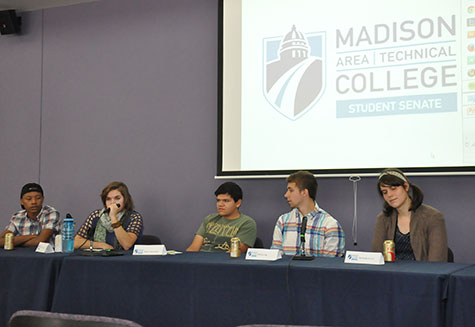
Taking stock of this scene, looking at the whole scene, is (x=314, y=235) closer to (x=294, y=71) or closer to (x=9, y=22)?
(x=294, y=71)

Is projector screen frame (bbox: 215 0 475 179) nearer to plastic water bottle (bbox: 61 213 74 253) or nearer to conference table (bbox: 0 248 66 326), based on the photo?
plastic water bottle (bbox: 61 213 74 253)

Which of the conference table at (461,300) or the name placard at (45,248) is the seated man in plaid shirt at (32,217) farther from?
the conference table at (461,300)

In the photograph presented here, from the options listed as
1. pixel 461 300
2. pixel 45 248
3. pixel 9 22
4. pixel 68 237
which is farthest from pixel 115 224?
pixel 9 22

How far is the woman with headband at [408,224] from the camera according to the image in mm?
2680

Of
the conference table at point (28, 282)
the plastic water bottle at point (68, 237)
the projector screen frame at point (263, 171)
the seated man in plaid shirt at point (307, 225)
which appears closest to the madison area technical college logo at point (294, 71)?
the projector screen frame at point (263, 171)

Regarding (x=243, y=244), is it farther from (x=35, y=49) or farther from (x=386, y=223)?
(x=35, y=49)

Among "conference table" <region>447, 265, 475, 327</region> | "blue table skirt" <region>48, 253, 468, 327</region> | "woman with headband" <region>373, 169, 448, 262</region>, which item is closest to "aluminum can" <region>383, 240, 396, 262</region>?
"blue table skirt" <region>48, 253, 468, 327</region>

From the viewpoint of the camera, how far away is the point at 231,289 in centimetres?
221

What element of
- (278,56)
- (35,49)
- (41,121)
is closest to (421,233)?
(278,56)

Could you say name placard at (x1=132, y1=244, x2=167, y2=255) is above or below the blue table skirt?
above

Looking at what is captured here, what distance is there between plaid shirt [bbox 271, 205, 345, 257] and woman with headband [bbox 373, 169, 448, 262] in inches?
9.0

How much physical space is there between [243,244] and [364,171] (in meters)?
0.96

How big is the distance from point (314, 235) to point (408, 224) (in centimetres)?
53

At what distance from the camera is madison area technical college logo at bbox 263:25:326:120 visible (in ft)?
12.4
